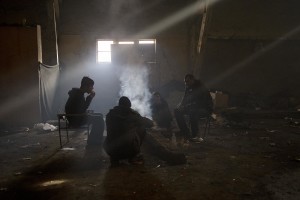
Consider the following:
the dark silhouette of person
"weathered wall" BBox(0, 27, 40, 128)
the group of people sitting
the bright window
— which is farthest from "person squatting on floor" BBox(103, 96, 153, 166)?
the bright window

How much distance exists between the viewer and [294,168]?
507cm

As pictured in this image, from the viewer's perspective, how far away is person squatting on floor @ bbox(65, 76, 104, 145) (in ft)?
21.6

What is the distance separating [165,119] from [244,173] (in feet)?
13.8

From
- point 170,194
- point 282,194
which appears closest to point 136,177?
point 170,194

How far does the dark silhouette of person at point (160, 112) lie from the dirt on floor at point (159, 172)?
1.43 m

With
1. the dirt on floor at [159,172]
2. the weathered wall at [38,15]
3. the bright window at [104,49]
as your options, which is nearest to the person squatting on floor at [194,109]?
the dirt on floor at [159,172]

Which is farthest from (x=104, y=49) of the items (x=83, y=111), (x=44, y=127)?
(x=83, y=111)

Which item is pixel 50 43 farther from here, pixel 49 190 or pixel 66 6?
pixel 49 190

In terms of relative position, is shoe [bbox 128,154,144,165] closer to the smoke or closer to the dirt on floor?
the dirt on floor

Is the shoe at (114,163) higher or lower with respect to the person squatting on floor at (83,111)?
lower

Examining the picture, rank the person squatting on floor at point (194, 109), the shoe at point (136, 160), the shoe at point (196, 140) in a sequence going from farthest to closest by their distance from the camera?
the person squatting on floor at point (194, 109) → the shoe at point (196, 140) → the shoe at point (136, 160)

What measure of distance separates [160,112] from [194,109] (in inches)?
67.0

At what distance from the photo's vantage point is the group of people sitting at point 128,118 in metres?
5.20

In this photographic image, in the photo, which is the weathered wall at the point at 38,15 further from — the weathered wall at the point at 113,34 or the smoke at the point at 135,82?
the smoke at the point at 135,82
